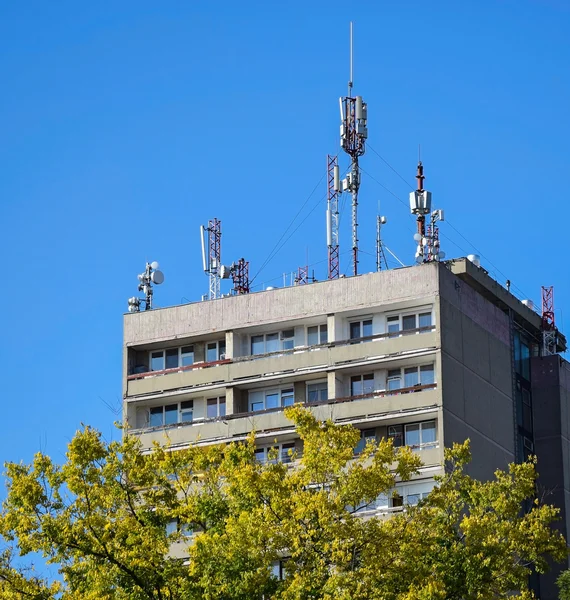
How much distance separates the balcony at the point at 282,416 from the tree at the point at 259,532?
2357cm

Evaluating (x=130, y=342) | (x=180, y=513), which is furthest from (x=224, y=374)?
(x=180, y=513)

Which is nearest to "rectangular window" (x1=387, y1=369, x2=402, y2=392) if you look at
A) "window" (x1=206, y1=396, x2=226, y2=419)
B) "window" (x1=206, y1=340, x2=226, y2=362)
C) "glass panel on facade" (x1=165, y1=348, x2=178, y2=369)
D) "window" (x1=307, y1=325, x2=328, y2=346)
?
"window" (x1=307, y1=325, x2=328, y2=346)

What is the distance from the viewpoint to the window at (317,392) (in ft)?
294

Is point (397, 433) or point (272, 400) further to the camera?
point (272, 400)

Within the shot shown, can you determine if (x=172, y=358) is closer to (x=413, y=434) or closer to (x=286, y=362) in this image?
(x=286, y=362)

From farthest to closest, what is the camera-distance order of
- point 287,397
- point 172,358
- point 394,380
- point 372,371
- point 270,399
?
1. point 172,358
2. point 270,399
3. point 287,397
4. point 372,371
5. point 394,380

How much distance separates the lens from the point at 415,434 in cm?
8669

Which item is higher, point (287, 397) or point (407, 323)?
point (407, 323)

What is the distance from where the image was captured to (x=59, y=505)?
5969 cm

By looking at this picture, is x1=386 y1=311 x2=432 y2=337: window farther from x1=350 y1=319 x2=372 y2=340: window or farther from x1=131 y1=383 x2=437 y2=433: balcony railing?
x1=131 y1=383 x2=437 y2=433: balcony railing

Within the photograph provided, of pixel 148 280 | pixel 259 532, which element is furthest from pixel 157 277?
pixel 259 532

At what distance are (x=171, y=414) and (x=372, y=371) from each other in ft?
37.8

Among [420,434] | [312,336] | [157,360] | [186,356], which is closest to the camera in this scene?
[420,434]

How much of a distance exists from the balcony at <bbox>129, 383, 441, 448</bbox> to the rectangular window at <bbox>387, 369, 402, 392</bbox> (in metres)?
0.74
